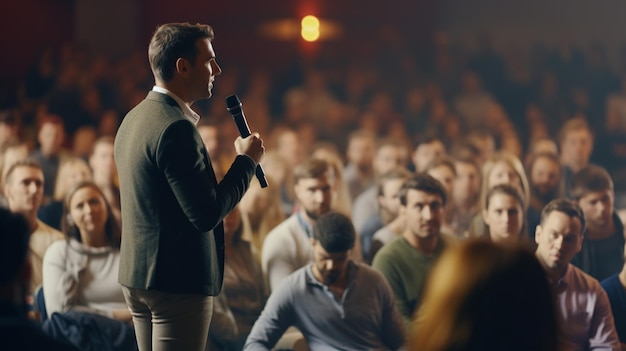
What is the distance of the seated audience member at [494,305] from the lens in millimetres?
1241

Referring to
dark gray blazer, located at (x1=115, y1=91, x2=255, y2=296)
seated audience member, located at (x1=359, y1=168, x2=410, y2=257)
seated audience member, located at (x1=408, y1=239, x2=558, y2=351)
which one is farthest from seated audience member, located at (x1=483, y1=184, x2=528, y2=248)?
seated audience member, located at (x1=408, y1=239, x2=558, y2=351)

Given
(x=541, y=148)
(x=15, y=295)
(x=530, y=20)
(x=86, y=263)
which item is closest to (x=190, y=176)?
(x=15, y=295)

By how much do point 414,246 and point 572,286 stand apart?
2.13 ft

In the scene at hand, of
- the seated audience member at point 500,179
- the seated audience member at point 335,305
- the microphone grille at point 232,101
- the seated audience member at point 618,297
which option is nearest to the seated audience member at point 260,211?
the seated audience member at point 335,305

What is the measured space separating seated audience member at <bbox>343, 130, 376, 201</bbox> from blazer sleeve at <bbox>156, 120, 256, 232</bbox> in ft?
10.2

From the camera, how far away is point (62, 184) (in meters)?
4.64

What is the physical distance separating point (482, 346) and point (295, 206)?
3394mm

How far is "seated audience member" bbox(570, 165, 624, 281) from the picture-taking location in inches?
155

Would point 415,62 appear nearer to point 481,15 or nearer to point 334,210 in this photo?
point 481,15

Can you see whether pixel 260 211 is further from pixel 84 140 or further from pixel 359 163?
pixel 84 140

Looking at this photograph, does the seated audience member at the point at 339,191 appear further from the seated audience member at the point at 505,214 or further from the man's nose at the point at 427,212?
the seated audience member at the point at 505,214

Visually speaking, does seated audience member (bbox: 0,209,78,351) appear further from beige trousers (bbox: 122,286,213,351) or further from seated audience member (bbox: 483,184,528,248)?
seated audience member (bbox: 483,184,528,248)

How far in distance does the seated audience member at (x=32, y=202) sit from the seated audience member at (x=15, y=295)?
273 cm

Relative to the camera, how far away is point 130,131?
2.04 metres
